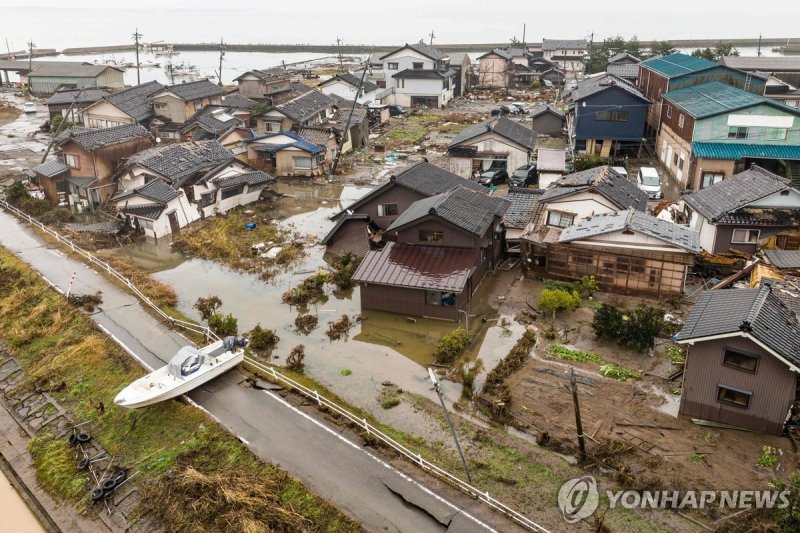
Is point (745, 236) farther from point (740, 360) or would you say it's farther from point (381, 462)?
point (381, 462)

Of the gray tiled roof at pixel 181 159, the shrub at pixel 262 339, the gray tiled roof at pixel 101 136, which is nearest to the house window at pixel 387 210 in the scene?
the shrub at pixel 262 339

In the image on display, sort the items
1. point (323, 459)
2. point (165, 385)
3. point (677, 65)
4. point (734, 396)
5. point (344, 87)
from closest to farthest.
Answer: point (323, 459), point (734, 396), point (165, 385), point (677, 65), point (344, 87)

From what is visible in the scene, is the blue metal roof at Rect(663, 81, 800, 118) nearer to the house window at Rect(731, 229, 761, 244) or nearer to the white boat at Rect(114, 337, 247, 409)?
the house window at Rect(731, 229, 761, 244)

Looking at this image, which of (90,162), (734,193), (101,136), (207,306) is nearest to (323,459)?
(207,306)

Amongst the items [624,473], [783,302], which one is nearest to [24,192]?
[624,473]

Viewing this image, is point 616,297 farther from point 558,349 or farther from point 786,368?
point 786,368
